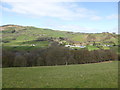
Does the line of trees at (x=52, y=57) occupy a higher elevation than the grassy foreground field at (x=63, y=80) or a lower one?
lower

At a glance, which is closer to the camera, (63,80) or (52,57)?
(63,80)

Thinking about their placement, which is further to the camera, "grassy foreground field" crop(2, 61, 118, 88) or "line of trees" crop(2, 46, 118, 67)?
"line of trees" crop(2, 46, 118, 67)

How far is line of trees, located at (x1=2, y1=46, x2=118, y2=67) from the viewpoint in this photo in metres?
67.7

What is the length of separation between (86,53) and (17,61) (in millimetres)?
41982

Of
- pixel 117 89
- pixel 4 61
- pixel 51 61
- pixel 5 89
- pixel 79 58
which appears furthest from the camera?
pixel 79 58

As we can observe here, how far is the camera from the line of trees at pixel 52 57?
6769 centimetres

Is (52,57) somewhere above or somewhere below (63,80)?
below

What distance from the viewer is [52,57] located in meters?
75.0

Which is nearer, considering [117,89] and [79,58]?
[117,89]

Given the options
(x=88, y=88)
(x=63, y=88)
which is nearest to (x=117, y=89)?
(x=88, y=88)

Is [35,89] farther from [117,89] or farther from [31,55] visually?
[31,55]

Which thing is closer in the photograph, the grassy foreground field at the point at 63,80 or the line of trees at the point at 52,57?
the grassy foreground field at the point at 63,80

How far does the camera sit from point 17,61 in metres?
67.0

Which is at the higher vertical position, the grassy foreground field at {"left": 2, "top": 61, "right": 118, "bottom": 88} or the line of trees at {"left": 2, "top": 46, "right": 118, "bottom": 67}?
the grassy foreground field at {"left": 2, "top": 61, "right": 118, "bottom": 88}
